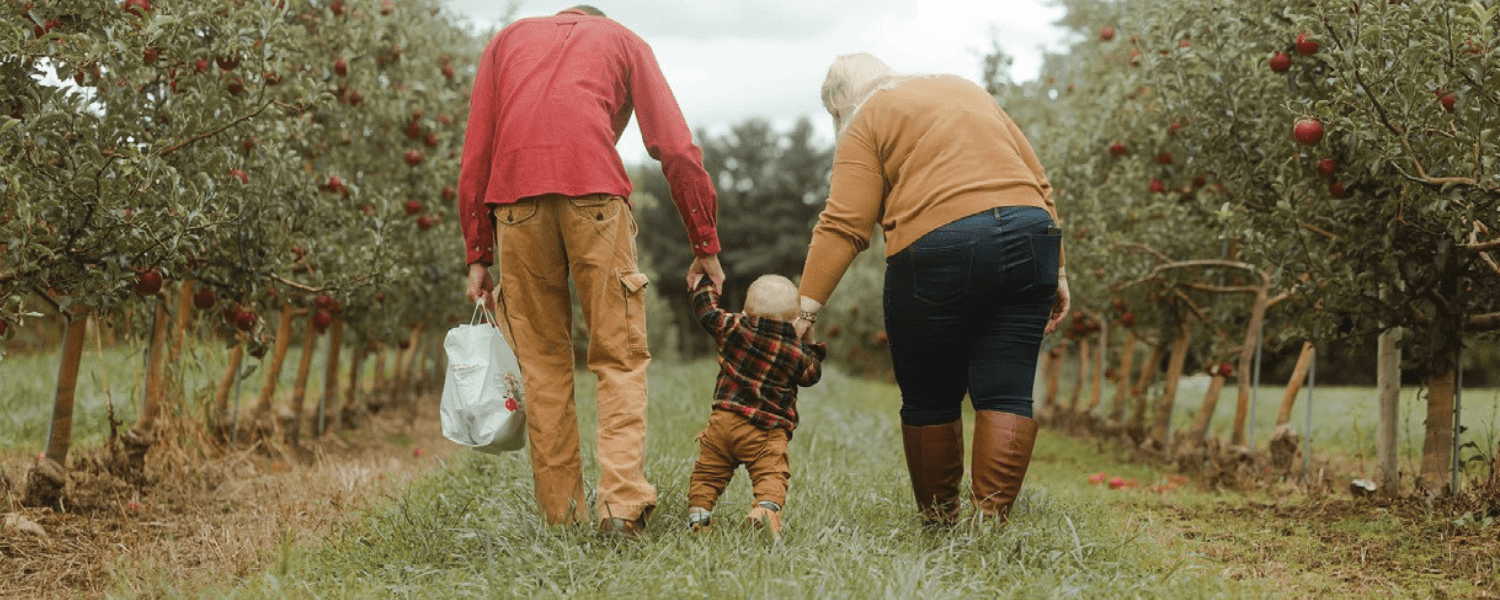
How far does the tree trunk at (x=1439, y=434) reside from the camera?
463 centimetres

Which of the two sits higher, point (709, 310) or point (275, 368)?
point (709, 310)

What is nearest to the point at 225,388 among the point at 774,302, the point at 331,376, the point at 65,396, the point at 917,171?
the point at 65,396

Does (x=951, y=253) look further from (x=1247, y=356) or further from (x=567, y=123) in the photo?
(x=1247, y=356)

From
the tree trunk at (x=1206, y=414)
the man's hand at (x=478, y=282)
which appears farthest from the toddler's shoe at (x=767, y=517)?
the tree trunk at (x=1206, y=414)

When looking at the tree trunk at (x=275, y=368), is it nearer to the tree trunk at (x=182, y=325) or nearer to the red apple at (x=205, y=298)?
the tree trunk at (x=182, y=325)

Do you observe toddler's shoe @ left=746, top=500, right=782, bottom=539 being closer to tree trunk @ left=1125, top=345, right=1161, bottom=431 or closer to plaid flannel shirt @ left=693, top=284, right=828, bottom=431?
plaid flannel shirt @ left=693, top=284, right=828, bottom=431

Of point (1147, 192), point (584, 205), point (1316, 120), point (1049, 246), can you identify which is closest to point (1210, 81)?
point (1316, 120)

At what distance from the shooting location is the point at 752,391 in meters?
3.46

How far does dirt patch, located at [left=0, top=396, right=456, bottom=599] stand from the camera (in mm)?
3486

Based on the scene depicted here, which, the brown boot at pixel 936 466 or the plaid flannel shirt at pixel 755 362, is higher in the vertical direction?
the plaid flannel shirt at pixel 755 362

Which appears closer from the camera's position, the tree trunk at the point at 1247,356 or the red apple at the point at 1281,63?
the red apple at the point at 1281,63

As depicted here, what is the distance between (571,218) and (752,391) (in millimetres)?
775

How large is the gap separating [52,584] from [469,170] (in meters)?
1.82

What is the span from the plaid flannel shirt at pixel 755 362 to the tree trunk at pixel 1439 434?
2916 mm
